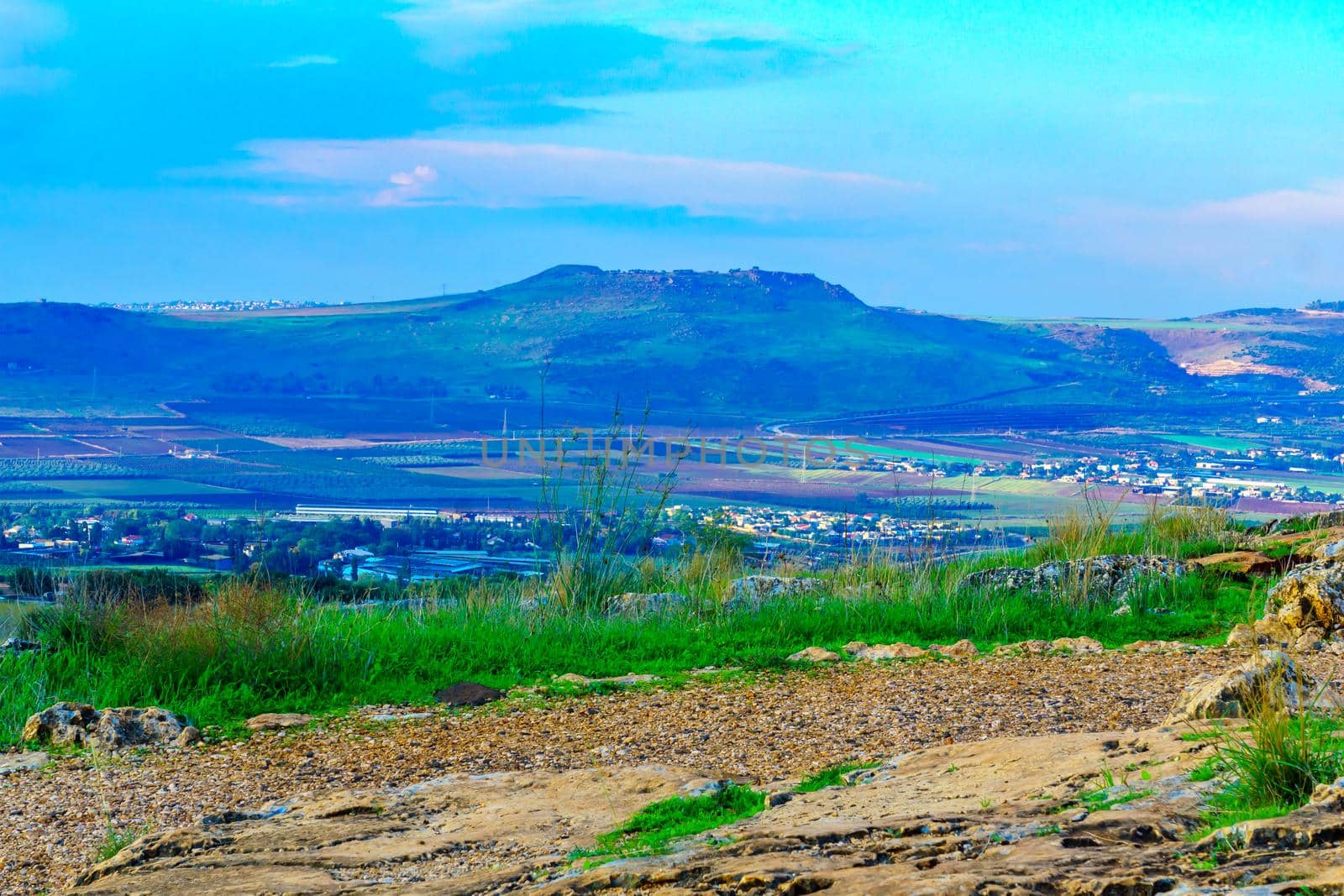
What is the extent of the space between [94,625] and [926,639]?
19.7ft

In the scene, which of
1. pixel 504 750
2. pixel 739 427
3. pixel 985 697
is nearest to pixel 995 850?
pixel 504 750

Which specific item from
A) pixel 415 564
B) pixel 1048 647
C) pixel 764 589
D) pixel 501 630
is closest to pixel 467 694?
pixel 501 630

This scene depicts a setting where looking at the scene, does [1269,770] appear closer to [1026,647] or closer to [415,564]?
[1026,647]

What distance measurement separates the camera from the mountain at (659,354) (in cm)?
8588

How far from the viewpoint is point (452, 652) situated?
329 inches

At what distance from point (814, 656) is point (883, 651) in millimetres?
501

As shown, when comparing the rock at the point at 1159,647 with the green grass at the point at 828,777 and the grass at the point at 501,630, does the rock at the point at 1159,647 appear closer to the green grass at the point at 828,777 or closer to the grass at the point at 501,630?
the grass at the point at 501,630

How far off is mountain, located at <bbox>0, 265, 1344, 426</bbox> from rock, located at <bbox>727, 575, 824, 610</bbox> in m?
65.0

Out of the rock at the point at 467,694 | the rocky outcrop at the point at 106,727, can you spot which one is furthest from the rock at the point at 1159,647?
the rocky outcrop at the point at 106,727

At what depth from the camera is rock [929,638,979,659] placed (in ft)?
27.8

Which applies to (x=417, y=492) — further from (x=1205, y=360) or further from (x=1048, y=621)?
(x=1205, y=360)

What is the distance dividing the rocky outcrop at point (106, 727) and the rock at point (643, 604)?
12.5 ft

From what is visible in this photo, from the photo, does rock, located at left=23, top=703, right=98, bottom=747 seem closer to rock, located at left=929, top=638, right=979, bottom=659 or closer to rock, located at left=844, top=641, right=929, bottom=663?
rock, located at left=844, top=641, right=929, bottom=663

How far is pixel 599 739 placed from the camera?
251 inches
